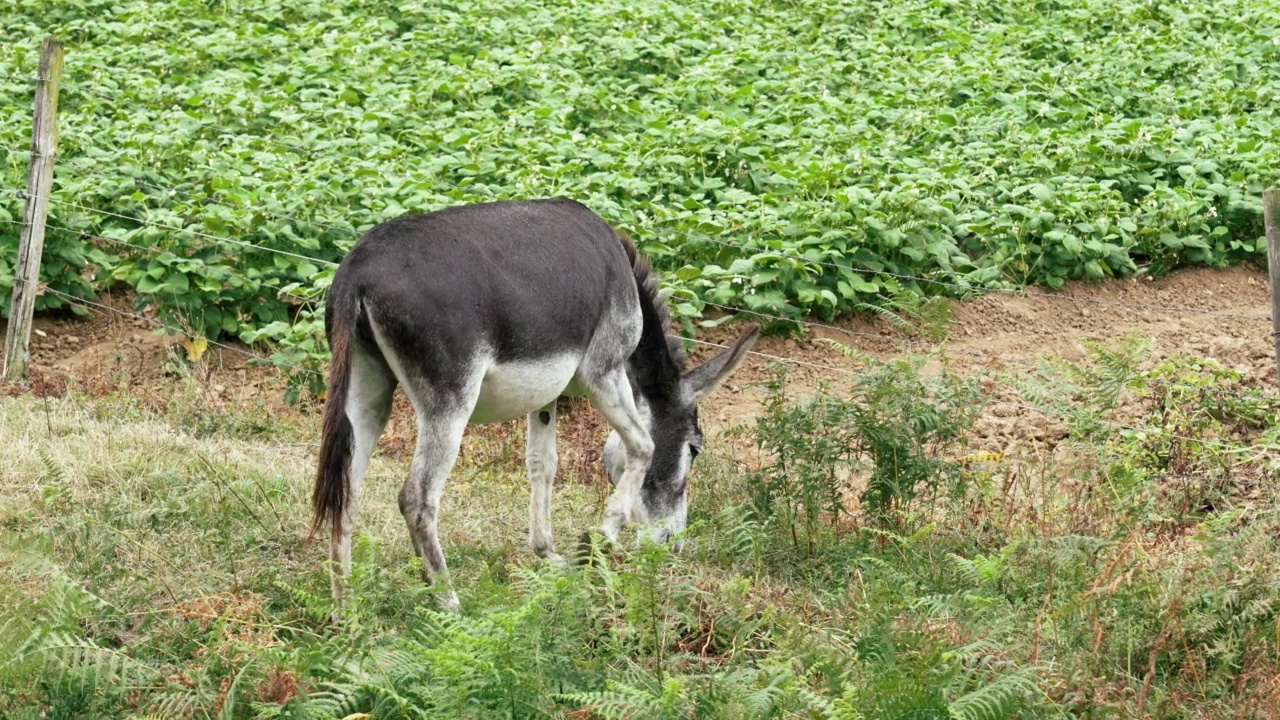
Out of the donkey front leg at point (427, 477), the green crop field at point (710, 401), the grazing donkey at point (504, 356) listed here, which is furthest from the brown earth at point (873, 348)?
the donkey front leg at point (427, 477)

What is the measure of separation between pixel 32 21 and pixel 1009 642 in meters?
13.6

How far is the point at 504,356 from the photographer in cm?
634

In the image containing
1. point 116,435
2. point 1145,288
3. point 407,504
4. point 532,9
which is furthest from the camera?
point 532,9

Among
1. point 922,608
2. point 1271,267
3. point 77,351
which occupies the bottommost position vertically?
point 77,351

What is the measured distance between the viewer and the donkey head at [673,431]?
24.6 ft

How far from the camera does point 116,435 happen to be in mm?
7895

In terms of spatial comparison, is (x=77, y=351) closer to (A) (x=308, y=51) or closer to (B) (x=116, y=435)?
(B) (x=116, y=435)

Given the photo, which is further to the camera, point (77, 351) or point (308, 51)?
point (308, 51)

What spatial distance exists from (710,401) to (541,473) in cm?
272

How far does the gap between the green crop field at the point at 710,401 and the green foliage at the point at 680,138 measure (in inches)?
1.8

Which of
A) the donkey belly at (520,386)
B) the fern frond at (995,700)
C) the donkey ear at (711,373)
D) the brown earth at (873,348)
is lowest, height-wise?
the brown earth at (873,348)

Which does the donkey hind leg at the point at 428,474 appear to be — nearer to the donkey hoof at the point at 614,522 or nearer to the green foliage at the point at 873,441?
the donkey hoof at the point at 614,522

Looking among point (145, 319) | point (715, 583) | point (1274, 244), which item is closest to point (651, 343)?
point (715, 583)

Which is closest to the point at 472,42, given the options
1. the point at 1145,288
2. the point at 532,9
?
the point at 532,9
